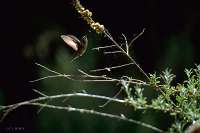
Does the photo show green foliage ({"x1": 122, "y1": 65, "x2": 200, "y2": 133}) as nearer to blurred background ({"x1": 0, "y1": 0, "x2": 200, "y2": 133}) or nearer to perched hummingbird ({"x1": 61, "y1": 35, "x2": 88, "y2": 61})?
perched hummingbird ({"x1": 61, "y1": 35, "x2": 88, "y2": 61})

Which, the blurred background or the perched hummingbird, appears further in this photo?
the blurred background

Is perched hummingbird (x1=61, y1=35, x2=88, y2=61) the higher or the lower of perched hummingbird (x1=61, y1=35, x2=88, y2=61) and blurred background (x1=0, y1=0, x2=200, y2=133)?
the lower

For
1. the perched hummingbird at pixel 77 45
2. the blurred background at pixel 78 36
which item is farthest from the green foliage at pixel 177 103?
the blurred background at pixel 78 36

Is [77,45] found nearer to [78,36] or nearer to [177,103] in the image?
[177,103]

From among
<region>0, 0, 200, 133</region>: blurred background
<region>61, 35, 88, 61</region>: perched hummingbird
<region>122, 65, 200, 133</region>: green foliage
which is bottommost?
<region>122, 65, 200, 133</region>: green foliage

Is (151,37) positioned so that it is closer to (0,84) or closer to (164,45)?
(164,45)

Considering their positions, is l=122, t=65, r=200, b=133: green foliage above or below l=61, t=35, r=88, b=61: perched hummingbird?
below

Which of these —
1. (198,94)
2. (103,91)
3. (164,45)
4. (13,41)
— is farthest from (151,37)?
(198,94)

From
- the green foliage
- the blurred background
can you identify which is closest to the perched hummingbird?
the green foliage

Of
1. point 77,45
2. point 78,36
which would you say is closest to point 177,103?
point 77,45

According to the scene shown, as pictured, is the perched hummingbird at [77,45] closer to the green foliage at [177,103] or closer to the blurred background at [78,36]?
the green foliage at [177,103]
